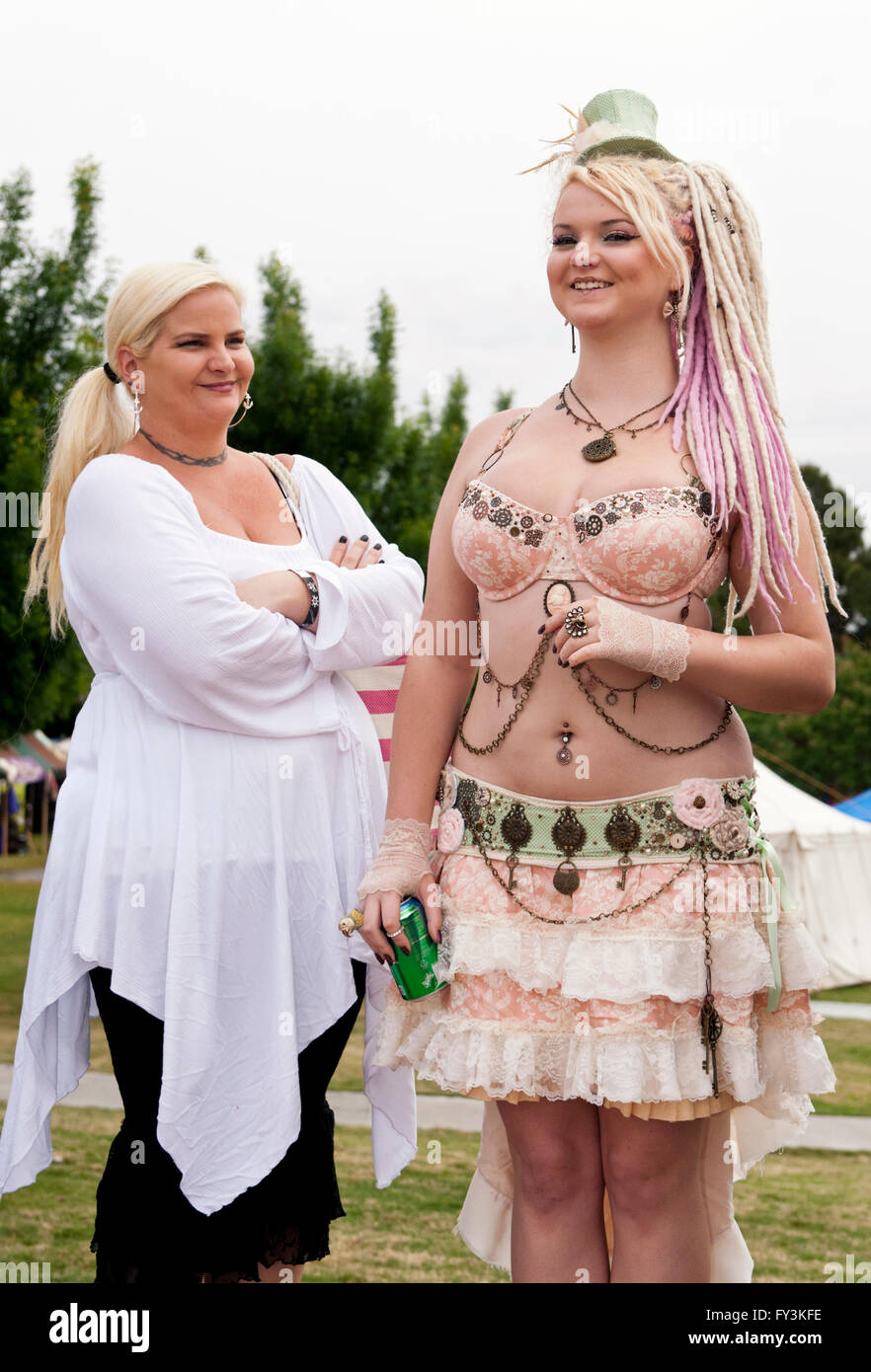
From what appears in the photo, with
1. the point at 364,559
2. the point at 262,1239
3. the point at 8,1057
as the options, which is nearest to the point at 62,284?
the point at 8,1057

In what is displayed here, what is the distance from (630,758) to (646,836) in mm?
146

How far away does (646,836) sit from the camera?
2555 mm

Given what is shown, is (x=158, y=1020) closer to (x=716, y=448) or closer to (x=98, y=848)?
(x=98, y=848)

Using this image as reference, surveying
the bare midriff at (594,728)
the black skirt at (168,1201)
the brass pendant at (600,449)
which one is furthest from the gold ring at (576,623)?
the black skirt at (168,1201)

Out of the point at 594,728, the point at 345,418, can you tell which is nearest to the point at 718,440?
the point at 594,728

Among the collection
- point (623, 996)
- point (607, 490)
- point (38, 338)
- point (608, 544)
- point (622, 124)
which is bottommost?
point (623, 996)

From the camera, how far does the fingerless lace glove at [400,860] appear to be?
106 inches

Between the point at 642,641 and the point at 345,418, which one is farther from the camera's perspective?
the point at 345,418

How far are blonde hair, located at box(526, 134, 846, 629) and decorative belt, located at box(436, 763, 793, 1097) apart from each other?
1.23 feet

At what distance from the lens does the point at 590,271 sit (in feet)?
8.52

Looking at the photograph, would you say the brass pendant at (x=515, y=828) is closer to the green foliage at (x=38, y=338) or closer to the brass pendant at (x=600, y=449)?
the brass pendant at (x=600, y=449)

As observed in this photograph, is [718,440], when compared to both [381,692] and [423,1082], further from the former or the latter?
[423,1082]

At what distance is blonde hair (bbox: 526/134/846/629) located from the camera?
2.57 meters

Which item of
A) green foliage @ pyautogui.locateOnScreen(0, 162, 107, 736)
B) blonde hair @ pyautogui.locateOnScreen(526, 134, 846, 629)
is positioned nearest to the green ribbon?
blonde hair @ pyautogui.locateOnScreen(526, 134, 846, 629)
